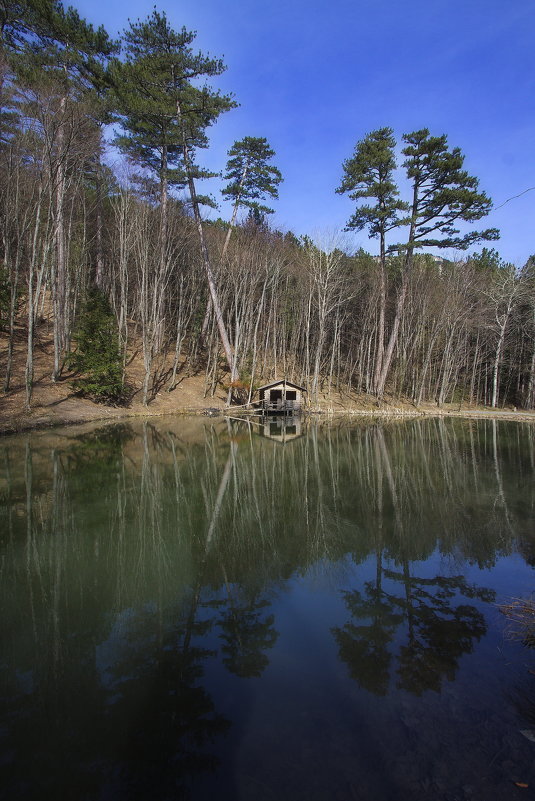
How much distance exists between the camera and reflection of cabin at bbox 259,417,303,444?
2112 centimetres

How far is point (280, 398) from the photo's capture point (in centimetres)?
3212

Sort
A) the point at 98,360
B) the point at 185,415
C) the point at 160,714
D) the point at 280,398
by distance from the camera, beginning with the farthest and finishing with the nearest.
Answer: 1. the point at 280,398
2. the point at 185,415
3. the point at 98,360
4. the point at 160,714

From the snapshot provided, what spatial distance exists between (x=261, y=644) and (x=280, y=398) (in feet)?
89.5

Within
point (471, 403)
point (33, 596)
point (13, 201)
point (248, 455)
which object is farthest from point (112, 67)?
point (471, 403)

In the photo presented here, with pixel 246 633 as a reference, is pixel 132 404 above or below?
above

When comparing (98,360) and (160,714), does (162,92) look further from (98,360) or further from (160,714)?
(160,714)

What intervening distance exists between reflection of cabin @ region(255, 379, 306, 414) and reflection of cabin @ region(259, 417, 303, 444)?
1.19 meters

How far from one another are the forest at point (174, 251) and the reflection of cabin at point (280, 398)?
4.82 ft

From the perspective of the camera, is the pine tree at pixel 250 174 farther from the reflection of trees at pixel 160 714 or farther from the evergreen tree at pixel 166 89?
the reflection of trees at pixel 160 714

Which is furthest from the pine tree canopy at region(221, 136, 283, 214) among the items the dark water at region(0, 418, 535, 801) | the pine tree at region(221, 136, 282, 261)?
the dark water at region(0, 418, 535, 801)

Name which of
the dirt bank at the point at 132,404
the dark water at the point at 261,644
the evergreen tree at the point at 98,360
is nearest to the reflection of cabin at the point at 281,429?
the dirt bank at the point at 132,404

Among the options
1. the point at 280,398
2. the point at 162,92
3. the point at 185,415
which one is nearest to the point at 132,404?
the point at 185,415

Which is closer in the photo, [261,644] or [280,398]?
[261,644]

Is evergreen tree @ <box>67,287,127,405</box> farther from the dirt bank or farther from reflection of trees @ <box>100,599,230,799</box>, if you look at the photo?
reflection of trees @ <box>100,599,230,799</box>
